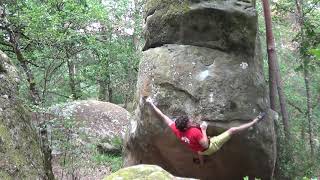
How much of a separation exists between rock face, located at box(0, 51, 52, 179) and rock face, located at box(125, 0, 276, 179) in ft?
8.47

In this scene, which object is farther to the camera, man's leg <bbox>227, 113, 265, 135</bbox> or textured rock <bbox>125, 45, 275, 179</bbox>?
textured rock <bbox>125, 45, 275, 179</bbox>

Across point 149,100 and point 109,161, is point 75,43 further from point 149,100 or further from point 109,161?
point 149,100

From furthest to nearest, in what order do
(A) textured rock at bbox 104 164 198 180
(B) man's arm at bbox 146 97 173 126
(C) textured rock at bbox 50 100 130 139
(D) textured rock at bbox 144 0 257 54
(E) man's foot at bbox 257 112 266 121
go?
(C) textured rock at bbox 50 100 130 139, (D) textured rock at bbox 144 0 257 54, (E) man's foot at bbox 257 112 266 121, (B) man's arm at bbox 146 97 173 126, (A) textured rock at bbox 104 164 198 180

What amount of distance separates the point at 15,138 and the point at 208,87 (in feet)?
12.8

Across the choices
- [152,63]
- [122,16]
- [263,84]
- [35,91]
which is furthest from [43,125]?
[122,16]

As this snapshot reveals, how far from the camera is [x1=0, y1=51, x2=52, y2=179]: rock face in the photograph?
20.5 ft

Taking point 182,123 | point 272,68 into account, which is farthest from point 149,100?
point 272,68

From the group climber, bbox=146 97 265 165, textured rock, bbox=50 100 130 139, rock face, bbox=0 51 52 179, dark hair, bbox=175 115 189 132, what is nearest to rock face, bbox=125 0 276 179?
climber, bbox=146 97 265 165

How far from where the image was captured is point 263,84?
923cm

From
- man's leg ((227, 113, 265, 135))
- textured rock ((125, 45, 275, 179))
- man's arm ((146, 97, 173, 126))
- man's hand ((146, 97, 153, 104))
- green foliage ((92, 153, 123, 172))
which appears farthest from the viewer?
green foliage ((92, 153, 123, 172))

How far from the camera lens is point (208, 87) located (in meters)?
8.66

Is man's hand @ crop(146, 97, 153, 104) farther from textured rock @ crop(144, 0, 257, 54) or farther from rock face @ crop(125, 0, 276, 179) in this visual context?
textured rock @ crop(144, 0, 257, 54)

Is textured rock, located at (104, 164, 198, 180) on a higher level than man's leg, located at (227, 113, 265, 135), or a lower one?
higher

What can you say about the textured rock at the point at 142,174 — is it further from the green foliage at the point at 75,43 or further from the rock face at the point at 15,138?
the green foliage at the point at 75,43
